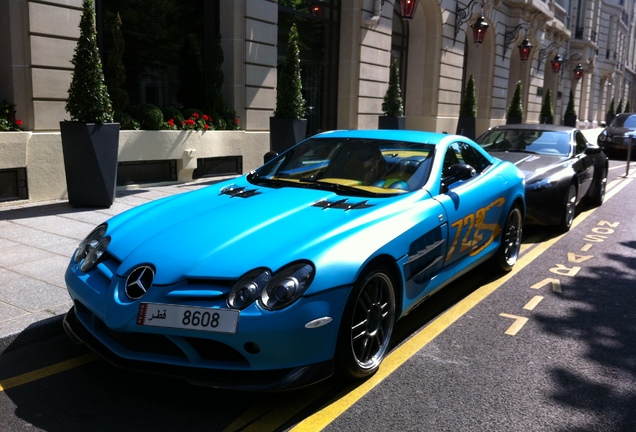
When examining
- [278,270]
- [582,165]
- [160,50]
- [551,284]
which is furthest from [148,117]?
[278,270]

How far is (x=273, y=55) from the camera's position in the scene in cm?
1358

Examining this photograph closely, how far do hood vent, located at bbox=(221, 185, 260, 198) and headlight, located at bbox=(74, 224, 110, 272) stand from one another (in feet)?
3.13

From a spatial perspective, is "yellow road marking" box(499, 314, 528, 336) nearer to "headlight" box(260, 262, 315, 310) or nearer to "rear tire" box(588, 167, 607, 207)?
"headlight" box(260, 262, 315, 310)

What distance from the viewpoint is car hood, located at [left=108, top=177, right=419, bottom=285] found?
3268 millimetres

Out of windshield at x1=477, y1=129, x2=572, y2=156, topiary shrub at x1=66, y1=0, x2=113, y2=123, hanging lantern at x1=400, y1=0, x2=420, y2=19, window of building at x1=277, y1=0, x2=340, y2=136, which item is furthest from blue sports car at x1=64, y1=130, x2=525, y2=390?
window of building at x1=277, y1=0, x2=340, y2=136

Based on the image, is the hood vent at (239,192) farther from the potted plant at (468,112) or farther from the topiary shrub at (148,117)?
the potted plant at (468,112)

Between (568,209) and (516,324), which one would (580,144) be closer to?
(568,209)

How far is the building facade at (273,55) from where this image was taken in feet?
29.9

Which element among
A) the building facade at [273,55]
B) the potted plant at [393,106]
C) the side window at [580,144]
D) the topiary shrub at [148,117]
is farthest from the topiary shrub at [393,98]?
the topiary shrub at [148,117]

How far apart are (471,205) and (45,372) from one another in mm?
3389

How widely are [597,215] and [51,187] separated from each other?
869 centimetres

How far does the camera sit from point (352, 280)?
3.33 meters

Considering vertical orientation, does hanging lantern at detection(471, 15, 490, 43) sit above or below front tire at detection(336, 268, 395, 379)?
above

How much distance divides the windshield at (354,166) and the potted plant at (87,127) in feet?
13.0
